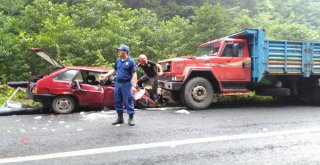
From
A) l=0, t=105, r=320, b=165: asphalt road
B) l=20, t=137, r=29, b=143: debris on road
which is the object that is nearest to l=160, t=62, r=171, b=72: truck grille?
l=0, t=105, r=320, b=165: asphalt road

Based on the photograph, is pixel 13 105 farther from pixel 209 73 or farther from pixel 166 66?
pixel 209 73

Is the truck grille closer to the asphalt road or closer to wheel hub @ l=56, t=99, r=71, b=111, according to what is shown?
the asphalt road

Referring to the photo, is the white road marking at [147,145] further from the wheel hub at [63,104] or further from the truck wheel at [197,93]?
the wheel hub at [63,104]

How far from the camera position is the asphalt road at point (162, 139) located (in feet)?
14.9

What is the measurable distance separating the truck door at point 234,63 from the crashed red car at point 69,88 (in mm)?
3239

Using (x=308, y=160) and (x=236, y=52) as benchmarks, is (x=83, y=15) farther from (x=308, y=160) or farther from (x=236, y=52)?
(x=308, y=160)

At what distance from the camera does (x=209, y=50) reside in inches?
398

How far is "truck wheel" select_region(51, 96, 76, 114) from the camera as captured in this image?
8.24 m

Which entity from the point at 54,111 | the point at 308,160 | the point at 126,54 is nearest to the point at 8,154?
the point at 126,54

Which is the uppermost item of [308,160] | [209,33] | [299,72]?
[209,33]

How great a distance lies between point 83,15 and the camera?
58.1 ft

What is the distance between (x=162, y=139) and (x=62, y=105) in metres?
3.74

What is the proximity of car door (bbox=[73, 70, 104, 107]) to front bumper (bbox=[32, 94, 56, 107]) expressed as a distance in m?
0.61

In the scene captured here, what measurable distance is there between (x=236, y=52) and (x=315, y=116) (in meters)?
2.86
